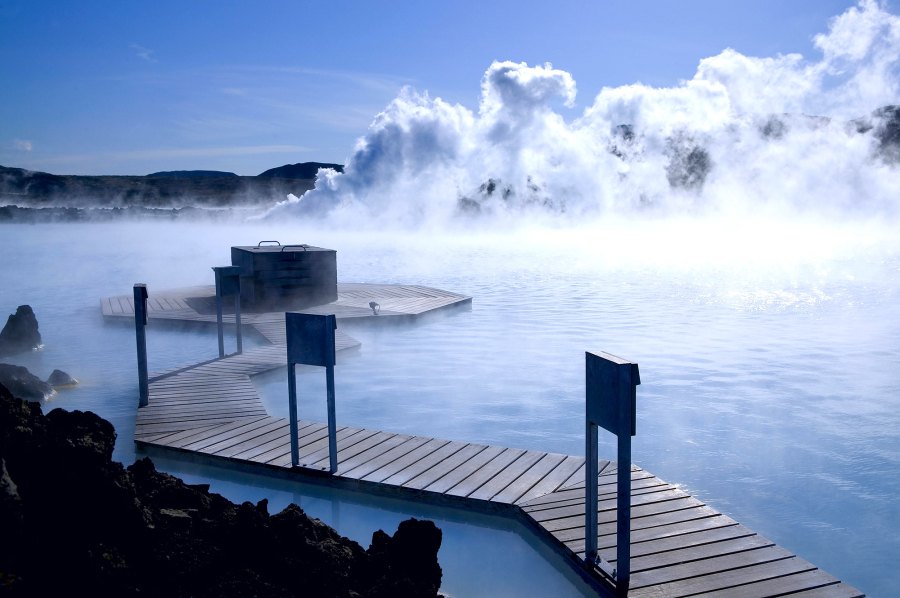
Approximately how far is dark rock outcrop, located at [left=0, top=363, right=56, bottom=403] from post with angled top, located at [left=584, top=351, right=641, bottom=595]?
15.9 ft

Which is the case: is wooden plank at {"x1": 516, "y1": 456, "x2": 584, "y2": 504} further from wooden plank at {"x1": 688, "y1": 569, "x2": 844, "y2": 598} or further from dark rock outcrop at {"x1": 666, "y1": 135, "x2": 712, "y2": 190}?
dark rock outcrop at {"x1": 666, "y1": 135, "x2": 712, "y2": 190}

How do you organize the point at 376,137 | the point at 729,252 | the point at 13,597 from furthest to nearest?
the point at 376,137 < the point at 729,252 < the point at 13,597

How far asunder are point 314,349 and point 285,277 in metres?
6.42

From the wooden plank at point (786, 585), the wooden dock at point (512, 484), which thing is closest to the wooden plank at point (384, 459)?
the wooden dock at point (512, 484)

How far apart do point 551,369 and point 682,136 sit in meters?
50.2

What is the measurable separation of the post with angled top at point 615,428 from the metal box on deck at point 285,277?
7.47 meters

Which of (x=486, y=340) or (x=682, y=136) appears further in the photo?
(x=682, y=136)

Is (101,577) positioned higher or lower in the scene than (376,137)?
lower

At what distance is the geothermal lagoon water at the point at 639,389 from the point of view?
3850 millimetres

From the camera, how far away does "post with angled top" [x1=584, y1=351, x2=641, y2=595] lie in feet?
8.73

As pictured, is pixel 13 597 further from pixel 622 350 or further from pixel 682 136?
pixel 682 136

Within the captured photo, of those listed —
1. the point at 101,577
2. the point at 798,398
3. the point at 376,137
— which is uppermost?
the point at 376,137

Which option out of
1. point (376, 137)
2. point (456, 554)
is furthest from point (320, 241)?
point (456, 554)

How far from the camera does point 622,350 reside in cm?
850
